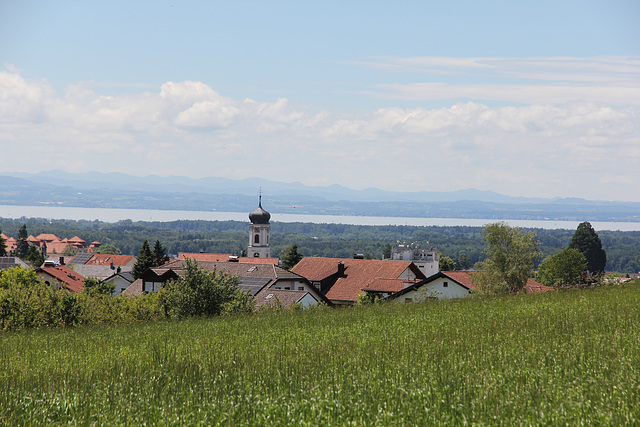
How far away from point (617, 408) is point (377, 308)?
510 inches

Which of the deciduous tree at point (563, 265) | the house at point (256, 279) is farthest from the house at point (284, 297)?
the deciduous tree at point (563, 265)

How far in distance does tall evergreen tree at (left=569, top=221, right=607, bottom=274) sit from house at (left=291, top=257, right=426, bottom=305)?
57042 mm

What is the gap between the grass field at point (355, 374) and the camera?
7.43 m

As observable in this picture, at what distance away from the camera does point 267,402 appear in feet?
26.3

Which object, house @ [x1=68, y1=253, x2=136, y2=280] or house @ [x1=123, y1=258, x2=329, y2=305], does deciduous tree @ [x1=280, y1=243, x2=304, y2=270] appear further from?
house @ [x1=68, y1=253, x2=136, y2=280]

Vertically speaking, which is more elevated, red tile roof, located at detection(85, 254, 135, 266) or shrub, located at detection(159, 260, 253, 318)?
shrub, located at detection(159, 260, 253, 318)

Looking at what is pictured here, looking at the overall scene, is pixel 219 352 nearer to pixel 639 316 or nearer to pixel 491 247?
pixel 639 316

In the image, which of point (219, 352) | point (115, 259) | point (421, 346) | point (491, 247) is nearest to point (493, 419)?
point (421, 346)

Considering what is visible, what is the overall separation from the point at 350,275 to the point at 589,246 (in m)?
63.4

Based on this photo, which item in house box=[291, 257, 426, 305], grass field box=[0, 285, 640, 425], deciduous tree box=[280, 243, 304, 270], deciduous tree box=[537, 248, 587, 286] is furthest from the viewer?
deciduous tree box=[537, 248, 587, 286]

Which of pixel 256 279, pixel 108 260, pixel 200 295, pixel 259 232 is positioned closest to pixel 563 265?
pixel 259 232

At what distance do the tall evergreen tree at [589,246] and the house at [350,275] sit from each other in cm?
5704

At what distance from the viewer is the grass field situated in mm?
7430

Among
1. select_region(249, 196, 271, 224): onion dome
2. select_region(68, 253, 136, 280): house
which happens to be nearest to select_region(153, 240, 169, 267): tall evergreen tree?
select_region(249, 196, 271, 224): onion dome
